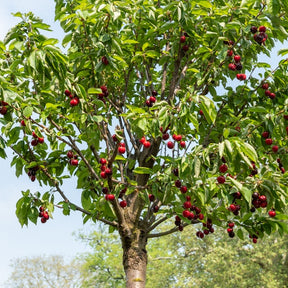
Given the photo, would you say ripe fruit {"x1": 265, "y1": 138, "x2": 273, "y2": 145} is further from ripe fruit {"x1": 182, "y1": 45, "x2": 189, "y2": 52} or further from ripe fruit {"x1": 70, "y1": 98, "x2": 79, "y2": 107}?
ripe fruit {"x1": 70, "y1": 98, "x2": 79, "y2": 107}

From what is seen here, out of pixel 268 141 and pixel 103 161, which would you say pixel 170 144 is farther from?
pixel 268 141

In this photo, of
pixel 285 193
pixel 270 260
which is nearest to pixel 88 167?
pixel 285 193

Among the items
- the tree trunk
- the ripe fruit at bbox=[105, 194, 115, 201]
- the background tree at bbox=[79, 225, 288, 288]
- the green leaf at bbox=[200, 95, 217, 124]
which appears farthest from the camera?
the background tree at bbox=[79, 225, 288, 288]

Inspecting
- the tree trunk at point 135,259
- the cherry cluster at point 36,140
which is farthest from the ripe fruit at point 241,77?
the cherry cluster at point 36,140

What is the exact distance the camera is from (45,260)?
4300 cm

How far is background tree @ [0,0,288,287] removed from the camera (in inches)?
213

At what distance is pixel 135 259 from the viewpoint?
7.08 meters

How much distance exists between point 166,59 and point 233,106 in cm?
146

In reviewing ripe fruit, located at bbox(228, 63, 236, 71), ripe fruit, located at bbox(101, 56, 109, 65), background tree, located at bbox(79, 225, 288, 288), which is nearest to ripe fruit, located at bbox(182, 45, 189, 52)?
ripe fruit, located at bbox(228, 63, 236, 71)

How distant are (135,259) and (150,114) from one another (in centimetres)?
279

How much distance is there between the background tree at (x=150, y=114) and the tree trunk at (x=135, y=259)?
0.7 inches

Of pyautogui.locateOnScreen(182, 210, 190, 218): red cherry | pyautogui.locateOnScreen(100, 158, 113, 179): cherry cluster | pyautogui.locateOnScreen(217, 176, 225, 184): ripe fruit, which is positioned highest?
pyautogui.locateOnScreen(100, 158, 113, 179): cherry cluster

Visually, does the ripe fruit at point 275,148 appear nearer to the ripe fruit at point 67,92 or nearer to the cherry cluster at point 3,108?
the ripe fruit at point 67,92

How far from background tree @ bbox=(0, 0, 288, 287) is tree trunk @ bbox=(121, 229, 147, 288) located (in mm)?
18
